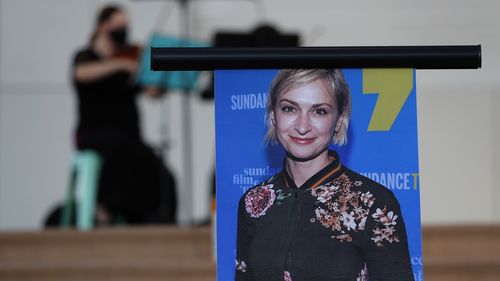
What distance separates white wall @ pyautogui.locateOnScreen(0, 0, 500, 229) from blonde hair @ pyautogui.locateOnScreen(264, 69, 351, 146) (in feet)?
15.7

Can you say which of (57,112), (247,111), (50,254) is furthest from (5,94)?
(247,111)

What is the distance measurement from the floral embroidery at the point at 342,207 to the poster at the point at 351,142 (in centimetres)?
2

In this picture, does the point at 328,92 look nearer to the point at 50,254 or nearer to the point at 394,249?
the point at 394,249

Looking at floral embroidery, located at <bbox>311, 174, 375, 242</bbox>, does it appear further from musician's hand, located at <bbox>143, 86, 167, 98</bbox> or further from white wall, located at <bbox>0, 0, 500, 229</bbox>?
white wall, located at <bbox>0, 0, 500, 229</bbox>

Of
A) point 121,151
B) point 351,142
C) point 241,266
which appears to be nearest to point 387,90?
point 351,142

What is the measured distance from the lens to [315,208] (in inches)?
67.4

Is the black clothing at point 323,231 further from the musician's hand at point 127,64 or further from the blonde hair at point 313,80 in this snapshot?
the musician's hand at point 127,64

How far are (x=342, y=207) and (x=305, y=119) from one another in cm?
16

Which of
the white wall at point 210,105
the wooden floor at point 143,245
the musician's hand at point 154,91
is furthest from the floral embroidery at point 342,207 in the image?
the white wall at point 210,105

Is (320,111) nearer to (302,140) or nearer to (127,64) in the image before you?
(302,140)

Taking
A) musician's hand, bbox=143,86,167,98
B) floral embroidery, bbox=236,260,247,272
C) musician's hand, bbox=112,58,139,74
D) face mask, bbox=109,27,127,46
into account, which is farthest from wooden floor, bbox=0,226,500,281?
floral embroidery, bbox=236,260,247,272

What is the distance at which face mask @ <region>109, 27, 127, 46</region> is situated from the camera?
561 centimetres

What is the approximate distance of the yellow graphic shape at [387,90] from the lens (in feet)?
5.52

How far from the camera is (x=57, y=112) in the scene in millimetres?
7348
